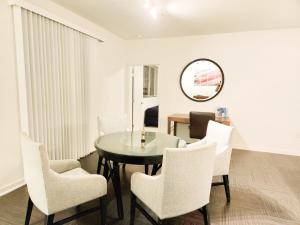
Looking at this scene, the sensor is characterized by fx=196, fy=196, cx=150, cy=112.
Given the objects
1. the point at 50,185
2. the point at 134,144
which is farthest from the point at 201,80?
the point at 50,185

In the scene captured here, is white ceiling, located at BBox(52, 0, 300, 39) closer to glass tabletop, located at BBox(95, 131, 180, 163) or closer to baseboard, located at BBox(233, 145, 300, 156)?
glass tabletop, located at BBox(95, 131, 180, 163)

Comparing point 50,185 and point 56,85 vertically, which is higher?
point 56,85

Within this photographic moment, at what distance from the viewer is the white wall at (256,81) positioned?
3875mm

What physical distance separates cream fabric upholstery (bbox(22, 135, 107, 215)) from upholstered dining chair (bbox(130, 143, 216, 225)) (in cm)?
47

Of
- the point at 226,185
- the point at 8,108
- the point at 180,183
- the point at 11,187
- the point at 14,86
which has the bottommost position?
the point at 11,187

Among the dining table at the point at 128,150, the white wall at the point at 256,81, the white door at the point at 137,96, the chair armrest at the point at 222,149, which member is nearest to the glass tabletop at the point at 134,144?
the dining table at the point at 128,150

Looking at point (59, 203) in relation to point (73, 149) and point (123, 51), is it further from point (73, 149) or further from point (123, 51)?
point (123, 51)

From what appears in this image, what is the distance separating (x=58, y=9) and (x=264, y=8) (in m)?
3.07

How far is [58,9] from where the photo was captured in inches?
116

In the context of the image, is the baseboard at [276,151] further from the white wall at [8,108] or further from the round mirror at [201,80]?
the white wall at [8,108]

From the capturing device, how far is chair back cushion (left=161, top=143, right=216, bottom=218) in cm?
137

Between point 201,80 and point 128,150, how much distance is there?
310 cm

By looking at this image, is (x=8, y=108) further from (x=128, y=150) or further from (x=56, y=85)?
(x=128, y=150)

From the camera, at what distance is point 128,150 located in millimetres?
1969
